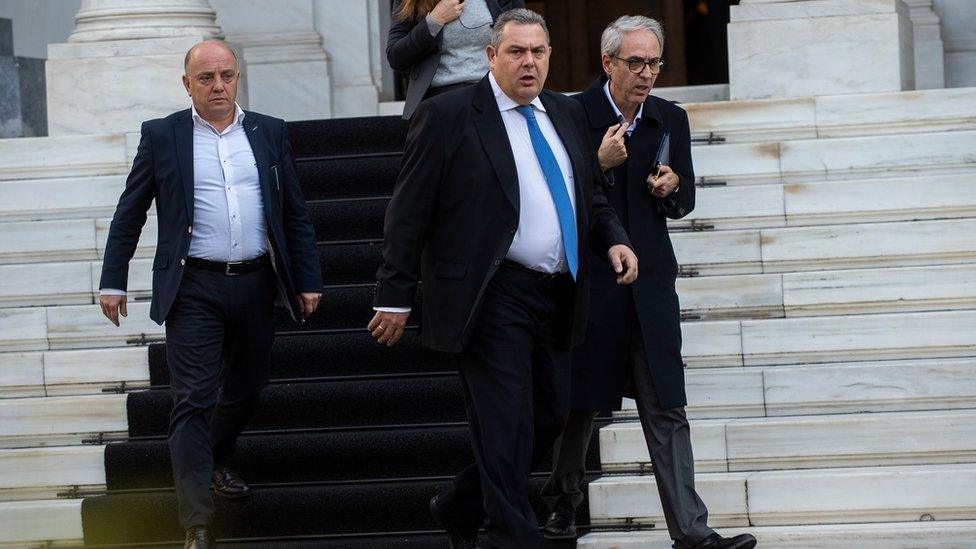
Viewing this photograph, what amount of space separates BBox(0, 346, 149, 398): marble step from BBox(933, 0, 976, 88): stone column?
A: 5.49 metres

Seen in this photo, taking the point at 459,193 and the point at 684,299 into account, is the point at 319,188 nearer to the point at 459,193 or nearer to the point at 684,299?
the point at 684,299

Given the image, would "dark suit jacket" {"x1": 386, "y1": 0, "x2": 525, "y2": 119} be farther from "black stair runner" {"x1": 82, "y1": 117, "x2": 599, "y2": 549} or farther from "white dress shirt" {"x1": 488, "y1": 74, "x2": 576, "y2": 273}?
"white dress shirt" {"x1": 488, "y1": 74, "x2": 576, "y2": 273}

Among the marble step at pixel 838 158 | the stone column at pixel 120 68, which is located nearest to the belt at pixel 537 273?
the marble step at pixel 838 158

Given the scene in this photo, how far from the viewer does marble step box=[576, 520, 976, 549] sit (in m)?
6.56

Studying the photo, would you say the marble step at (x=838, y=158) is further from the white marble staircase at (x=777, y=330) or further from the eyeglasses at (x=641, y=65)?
the eyeglasses at (x=641, y=65)

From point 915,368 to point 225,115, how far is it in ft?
9.76

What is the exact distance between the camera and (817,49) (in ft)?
31.0

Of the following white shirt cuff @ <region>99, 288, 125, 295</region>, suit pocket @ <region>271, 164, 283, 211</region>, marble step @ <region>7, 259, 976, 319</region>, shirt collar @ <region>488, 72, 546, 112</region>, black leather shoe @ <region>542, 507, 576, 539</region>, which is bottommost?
black leather shoe @ <region>542, 507, 576, 539</region>

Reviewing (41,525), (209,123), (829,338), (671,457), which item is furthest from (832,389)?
(41,525)

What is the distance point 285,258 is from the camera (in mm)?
6867

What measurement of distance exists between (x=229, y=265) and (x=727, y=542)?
2130 mm

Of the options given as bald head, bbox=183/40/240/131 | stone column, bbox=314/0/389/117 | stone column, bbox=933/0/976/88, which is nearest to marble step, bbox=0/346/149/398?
bald head, bbox=183/40/240/131

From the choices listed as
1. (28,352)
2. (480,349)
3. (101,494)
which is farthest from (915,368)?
(28,352)

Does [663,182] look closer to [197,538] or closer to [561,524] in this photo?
[561,524]
